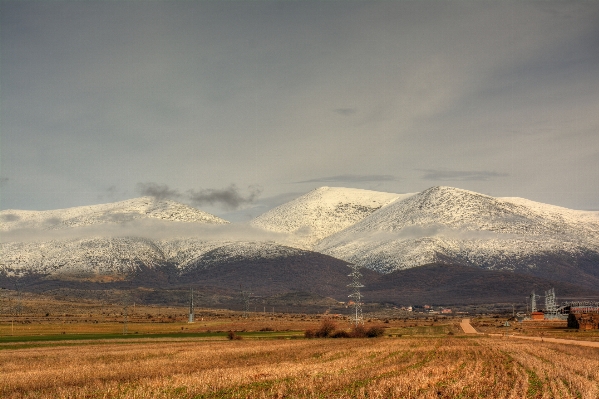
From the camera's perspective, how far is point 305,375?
127 ft

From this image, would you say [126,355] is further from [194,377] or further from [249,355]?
[194,377]

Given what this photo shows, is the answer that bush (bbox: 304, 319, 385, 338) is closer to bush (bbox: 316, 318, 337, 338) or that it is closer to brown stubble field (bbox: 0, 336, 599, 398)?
bush (bbox: 316, 318, 337, 338)

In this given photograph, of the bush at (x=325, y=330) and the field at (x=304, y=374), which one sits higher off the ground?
the field at (x=304, y=374)

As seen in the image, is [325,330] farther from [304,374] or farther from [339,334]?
[304,374]

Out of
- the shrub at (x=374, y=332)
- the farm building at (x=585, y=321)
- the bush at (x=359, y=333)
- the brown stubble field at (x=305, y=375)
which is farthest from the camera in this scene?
the farm building at (x=585, y=321)

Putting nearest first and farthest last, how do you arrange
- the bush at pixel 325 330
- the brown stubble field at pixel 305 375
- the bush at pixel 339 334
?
the brown stubble field at pixel 305 375 → the bush at pixel 339 334 → the bush at pixel 325 330

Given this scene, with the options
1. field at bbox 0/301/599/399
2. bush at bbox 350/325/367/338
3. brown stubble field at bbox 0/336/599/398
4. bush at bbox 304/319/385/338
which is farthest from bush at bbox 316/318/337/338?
brown stubble field at bbox 0/336/599/398

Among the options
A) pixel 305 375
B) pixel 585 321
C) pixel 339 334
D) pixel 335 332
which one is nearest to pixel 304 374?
pixel 305 375

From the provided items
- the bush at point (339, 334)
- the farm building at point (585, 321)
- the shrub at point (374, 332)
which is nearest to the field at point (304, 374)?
the bush at point (339, 334)

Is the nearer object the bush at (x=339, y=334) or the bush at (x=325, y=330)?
the bush at (x=339, y=334)

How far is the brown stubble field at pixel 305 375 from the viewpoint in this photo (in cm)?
3186

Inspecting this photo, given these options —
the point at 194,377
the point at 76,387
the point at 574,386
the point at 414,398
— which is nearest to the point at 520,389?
the point at 574,386

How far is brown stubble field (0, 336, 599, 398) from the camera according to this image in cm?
3186

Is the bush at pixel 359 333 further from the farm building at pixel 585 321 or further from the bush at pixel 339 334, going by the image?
the farm building at pixel 585 321
